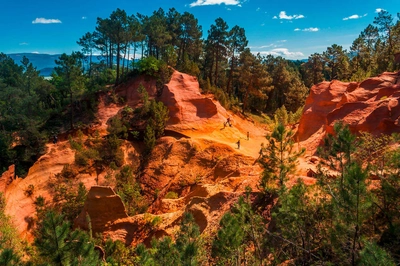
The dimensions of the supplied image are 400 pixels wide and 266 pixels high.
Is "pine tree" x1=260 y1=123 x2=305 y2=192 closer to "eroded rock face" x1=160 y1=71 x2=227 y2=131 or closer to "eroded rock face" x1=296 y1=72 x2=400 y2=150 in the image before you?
"eroded rock face" x1=296 y1=72 x2=400 y2=150

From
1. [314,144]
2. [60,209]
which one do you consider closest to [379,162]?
[314,144]

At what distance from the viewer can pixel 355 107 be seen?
22.6 meters

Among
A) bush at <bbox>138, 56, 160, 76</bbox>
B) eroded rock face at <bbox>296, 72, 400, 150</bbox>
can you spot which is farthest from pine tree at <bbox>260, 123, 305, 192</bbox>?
bush at <bbox>138, 56, 160, 76</bbox>

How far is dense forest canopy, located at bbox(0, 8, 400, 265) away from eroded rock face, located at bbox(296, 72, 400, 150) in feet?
20.7

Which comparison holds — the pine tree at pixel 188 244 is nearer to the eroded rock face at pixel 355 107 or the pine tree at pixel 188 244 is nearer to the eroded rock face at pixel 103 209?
the eroded rock face at pixel 103 209

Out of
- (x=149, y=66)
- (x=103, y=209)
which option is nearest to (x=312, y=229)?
(x=103, y=209)

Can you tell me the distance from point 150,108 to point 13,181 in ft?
47.5

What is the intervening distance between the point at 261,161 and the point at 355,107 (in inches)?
562

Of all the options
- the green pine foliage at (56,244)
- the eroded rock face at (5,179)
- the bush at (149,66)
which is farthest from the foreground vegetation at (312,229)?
the bush at (149,66)

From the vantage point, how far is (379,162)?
10.7m

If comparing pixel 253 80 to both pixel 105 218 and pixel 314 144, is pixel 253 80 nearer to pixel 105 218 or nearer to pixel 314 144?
pixel 314 144

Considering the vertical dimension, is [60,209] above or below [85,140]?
below

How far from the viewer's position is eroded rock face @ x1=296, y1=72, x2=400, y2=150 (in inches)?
768

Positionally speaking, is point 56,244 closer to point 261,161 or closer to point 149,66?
point 261,161
